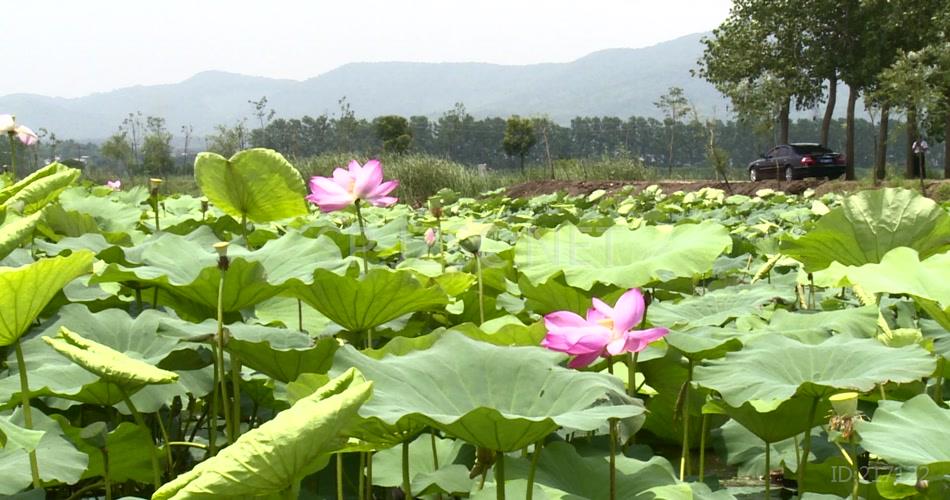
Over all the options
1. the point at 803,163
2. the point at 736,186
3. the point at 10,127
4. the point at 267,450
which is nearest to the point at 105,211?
the point at 10,127

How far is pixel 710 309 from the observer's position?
46.7 inches

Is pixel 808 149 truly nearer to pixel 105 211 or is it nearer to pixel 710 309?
pixel 105 211

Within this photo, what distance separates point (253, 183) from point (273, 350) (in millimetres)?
623

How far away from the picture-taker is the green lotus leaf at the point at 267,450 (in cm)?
49

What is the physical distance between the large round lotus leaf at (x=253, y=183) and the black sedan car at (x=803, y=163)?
1919cm

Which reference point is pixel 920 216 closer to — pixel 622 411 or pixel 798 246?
pixel 798 246

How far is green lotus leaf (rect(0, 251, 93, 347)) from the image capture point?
81cm

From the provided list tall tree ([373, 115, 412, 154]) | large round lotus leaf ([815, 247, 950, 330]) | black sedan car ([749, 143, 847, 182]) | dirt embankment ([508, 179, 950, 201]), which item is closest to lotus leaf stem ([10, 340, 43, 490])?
→ large round lotus leaf ([815, 247, 950, 330])

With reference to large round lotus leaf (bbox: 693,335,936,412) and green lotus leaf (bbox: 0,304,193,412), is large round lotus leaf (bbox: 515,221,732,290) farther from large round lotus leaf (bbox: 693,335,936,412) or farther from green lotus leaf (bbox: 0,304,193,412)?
green lotus leaf (bbox: 0,304,193,412)

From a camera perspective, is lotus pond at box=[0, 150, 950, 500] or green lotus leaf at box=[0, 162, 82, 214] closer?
lotus pond at box=[0, 150, 950, 500]

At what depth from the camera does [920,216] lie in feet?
4.68

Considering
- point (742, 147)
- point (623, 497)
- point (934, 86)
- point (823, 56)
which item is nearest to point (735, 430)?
point (623, 497)

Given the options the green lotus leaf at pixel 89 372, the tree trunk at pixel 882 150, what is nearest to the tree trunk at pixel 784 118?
the tree trunk at pixel 882 150

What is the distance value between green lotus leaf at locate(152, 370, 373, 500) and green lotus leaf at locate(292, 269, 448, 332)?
0.49 meters
